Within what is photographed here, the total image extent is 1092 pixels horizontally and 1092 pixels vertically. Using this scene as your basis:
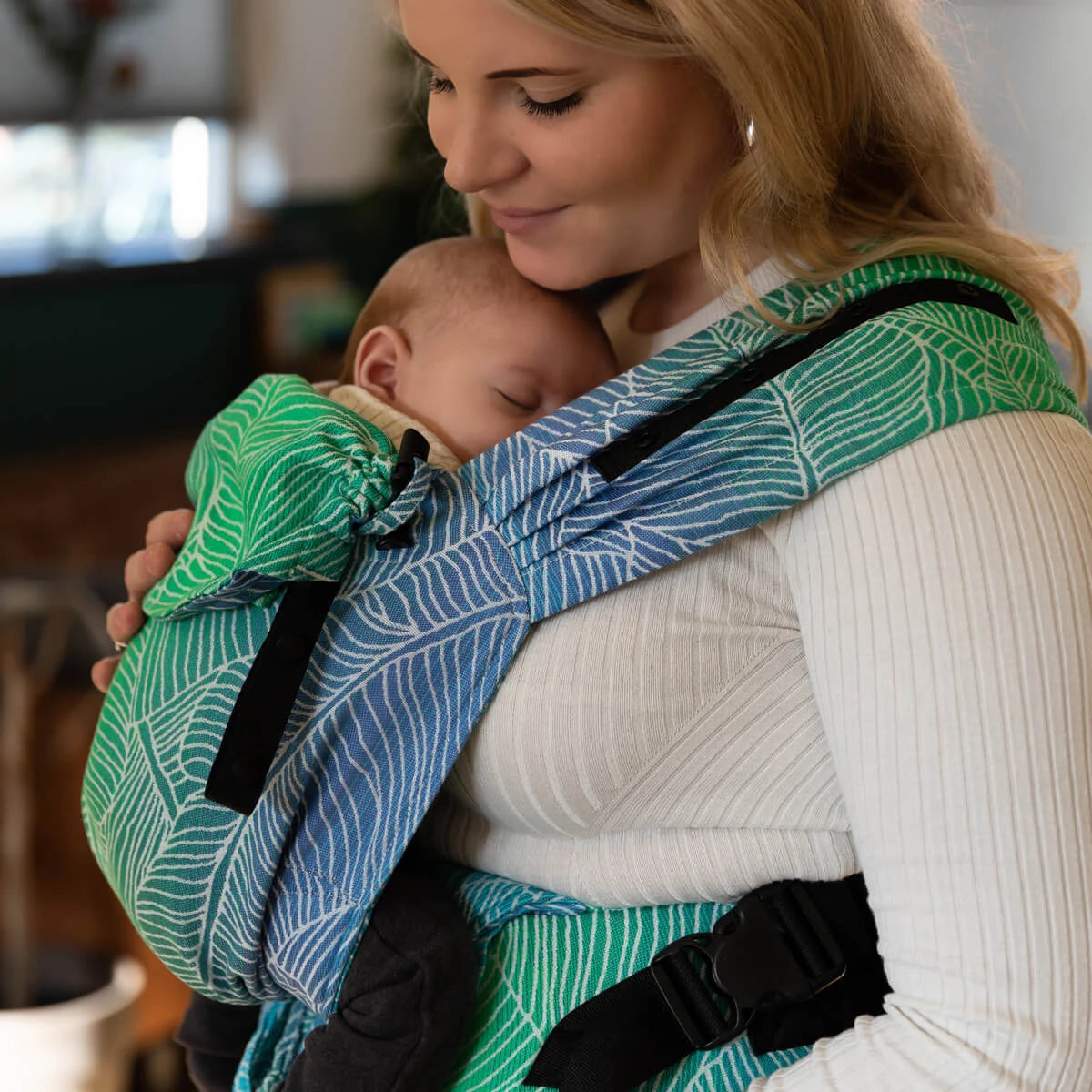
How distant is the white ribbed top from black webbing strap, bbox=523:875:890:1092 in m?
0.03

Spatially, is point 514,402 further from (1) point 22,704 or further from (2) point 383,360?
(1) point 22,704

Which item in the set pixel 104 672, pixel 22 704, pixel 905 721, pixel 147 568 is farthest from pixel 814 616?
pixel 22 704

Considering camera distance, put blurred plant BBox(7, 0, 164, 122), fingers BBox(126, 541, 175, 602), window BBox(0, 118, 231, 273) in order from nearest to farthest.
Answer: fingers BBox(126, 541, 175, 602), blurred plant BBox(7, 0, 164, 122), window BBox(0, 118, 231, 273)

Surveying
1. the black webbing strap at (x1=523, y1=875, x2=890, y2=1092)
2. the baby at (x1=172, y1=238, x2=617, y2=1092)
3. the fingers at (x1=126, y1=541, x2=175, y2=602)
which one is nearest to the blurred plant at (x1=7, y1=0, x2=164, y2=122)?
the baby at (x1=172, y1=238, x2=617, y2=1092)

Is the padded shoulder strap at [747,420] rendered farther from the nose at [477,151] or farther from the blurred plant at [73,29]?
the blurred plant at [73,29]

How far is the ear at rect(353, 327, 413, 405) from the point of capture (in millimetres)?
1226

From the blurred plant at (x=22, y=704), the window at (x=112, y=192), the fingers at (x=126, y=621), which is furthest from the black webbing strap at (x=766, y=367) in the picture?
the window at (x=112, y=192)

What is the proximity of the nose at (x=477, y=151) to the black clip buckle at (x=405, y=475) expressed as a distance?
0.20 metres

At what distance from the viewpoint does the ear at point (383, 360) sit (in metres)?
1.23

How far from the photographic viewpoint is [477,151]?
0.99 metres

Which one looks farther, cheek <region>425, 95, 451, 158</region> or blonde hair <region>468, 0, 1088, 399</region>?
cheek <region>425, 95, 451, 158</region>

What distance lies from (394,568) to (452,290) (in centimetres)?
37

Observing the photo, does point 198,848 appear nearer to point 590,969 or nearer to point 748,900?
point 590,969

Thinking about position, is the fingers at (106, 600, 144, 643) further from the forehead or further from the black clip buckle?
the forehead
